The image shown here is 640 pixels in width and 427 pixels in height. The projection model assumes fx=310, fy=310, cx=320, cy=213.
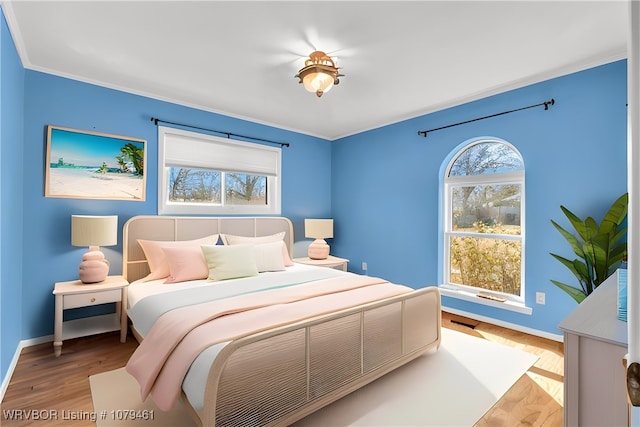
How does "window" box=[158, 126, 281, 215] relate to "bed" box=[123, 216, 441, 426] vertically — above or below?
above

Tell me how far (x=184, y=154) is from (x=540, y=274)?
408cm

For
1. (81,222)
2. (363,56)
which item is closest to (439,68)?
(363,56)

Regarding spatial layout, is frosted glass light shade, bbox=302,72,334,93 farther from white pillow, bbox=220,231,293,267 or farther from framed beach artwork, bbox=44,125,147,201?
framed beach artwork, bbox=44,125,147,201

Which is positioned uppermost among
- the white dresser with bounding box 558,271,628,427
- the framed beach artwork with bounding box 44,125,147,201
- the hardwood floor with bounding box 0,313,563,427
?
the framed beach artwork with bounding box 44,125,147,201

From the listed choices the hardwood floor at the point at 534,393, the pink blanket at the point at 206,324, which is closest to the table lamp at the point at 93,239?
the pink blanket at the point at 206,324

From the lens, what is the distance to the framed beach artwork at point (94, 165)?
2914 mm

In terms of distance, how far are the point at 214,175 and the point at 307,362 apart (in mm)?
2978

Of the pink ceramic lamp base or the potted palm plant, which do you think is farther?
the pink ceramic lamp base

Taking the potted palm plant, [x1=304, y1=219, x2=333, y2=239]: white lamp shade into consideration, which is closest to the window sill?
the potted palm plant

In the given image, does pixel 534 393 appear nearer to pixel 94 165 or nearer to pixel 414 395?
pixel 414 395

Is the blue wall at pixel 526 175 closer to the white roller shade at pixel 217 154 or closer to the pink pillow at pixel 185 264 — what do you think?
the white roller shade at pixel 217 154

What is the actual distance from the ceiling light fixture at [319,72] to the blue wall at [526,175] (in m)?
1.45

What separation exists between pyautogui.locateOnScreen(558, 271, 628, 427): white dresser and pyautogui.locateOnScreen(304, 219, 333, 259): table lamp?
3.50 meters

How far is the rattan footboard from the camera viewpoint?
1466mm
